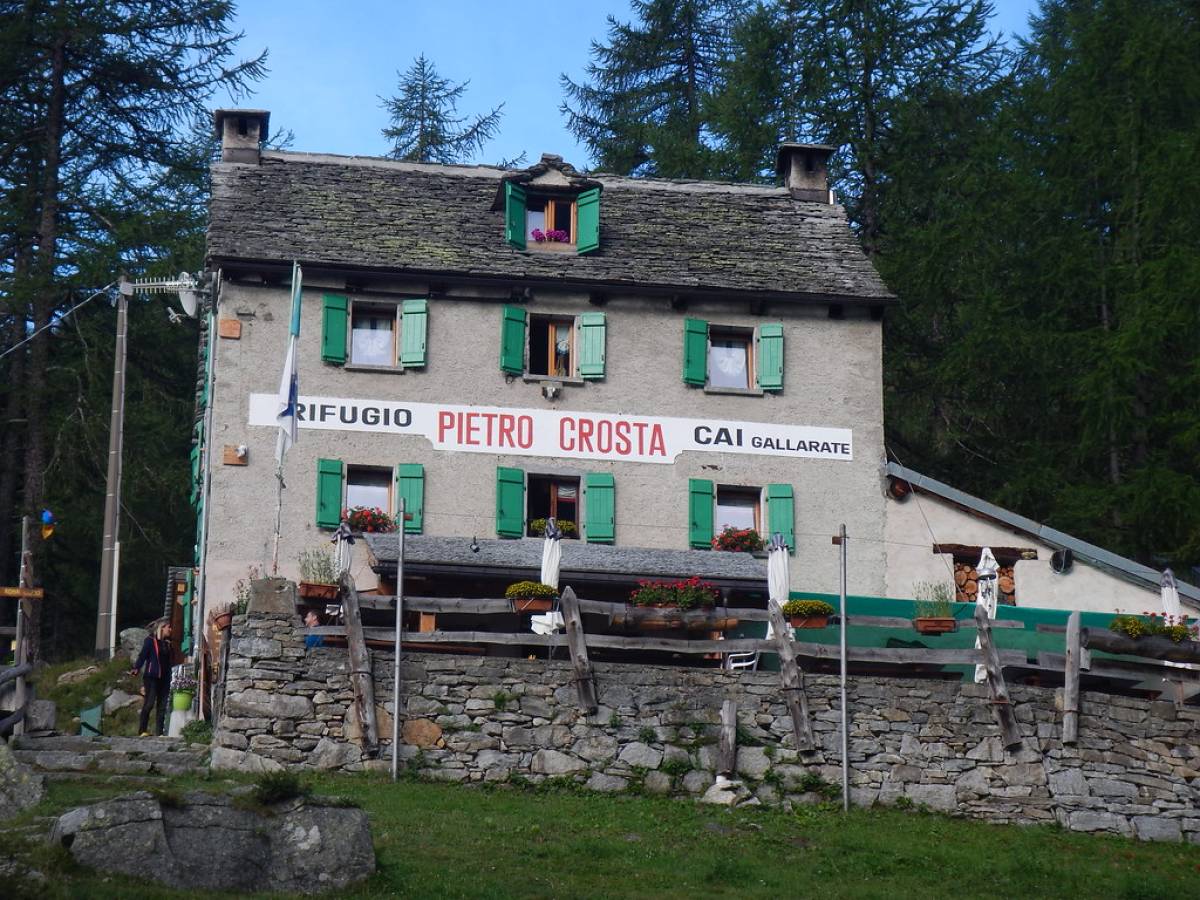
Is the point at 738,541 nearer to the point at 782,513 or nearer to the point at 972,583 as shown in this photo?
the point at 782,513

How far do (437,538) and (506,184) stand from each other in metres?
6.11

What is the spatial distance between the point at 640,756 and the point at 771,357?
9.27 meters

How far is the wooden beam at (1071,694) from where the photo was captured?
2325cm

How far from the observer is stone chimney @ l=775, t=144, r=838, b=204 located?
34031 millimetres

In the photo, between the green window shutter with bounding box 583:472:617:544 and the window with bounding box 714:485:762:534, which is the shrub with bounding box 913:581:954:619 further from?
the green window shutter with bounding box 583:472:617:544

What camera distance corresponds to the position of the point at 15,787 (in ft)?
59.5

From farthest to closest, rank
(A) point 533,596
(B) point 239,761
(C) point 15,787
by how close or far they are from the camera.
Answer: (A) point 533,596 → (B) point 239,761 → (C) point 15,787

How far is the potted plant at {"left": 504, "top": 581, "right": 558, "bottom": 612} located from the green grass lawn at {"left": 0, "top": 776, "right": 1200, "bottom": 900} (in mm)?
2789

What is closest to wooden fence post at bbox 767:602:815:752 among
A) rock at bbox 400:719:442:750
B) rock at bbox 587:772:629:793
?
rock at bbox 587:772:629:793

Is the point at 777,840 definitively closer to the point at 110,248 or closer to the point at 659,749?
the point at 659,749

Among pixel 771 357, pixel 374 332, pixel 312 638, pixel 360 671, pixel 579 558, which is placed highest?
pixel 374 332

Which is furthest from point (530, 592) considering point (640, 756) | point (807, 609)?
point (807, 609)

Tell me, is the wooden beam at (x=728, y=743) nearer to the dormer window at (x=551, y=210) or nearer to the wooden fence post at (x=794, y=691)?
the wooden fence post at (x=794, y=691)

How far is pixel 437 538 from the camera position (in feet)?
92.2
